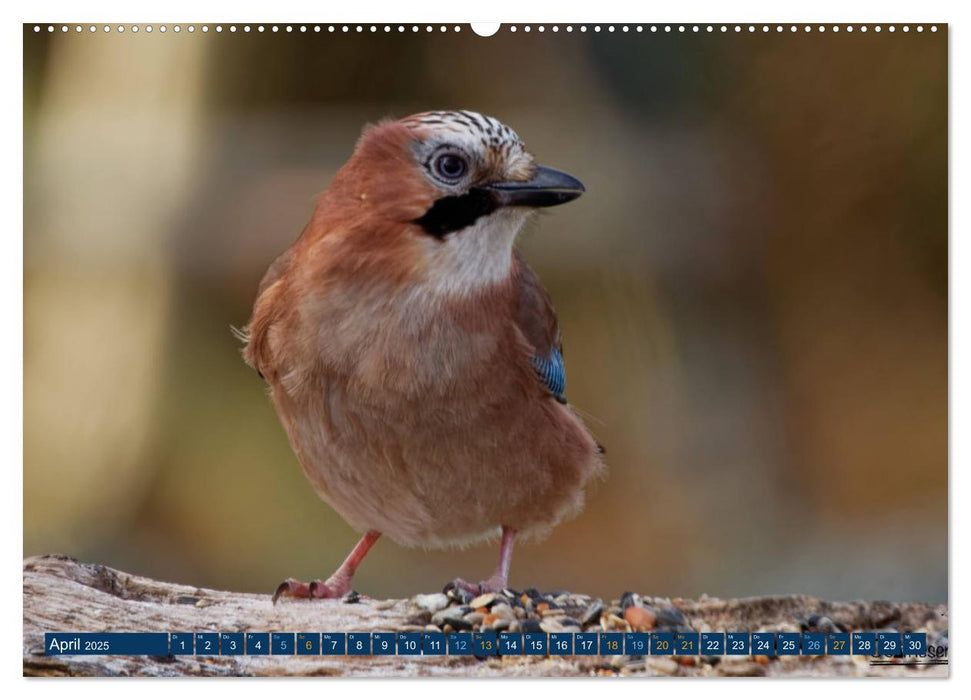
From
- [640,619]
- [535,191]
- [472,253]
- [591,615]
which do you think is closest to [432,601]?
[591,615]

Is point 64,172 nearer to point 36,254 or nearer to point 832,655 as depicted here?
point 36,254

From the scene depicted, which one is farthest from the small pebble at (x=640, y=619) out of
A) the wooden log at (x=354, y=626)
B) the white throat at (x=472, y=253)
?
the white throat at (x=472, y=253)

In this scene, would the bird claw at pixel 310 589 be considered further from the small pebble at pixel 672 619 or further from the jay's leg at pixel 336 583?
the small pebble at pixel 672 619

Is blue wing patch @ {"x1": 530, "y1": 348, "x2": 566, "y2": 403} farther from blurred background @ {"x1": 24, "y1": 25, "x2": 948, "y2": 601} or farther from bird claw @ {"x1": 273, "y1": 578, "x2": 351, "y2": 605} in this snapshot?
bird claw @ {"x1": 273, "y1": 578, "x2": 351, "y2": 605}

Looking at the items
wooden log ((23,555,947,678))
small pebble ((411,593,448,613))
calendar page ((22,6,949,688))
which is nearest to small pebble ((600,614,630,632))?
calendar page ((22,6,949,688))

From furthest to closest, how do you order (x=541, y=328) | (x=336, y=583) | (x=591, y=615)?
1. (x=336, y=583)
2. (x=541, y=328)
3. (x=591, y=615)

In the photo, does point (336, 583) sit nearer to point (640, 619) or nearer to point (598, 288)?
point (640, 619)

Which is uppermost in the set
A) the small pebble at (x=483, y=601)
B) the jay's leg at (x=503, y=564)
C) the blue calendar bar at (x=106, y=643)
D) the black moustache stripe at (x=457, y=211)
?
the black moustache stripe at (x=457, y=211)
